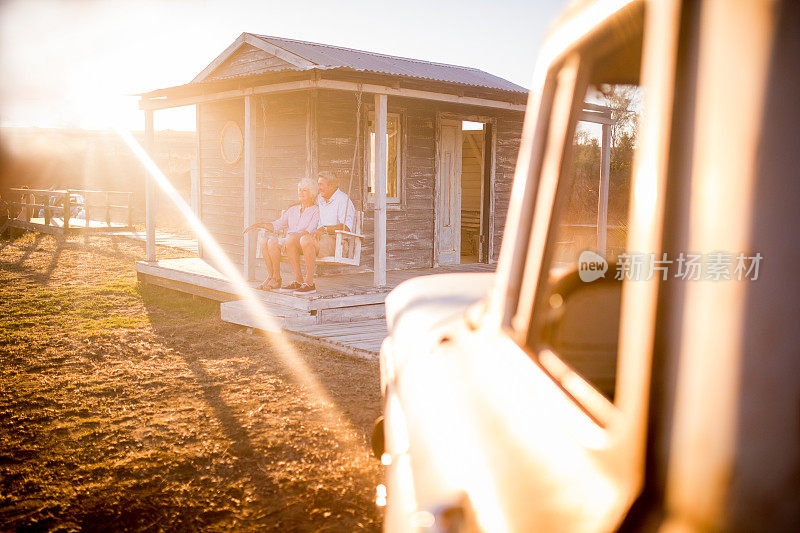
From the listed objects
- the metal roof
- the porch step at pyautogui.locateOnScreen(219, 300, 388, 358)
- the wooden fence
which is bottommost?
the porch step at pyautogui.locateOnScreen(219, 300, 388, 358)

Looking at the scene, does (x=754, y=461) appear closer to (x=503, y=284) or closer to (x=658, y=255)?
(x=658, y=255)

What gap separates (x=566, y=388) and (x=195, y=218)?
41.6 ft

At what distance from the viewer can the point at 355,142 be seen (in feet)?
34.1

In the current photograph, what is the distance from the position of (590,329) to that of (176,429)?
161 inches

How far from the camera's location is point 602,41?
0.99 metres

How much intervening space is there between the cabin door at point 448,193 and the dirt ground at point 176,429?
14.9 feet

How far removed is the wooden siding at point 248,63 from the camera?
37.0 feet

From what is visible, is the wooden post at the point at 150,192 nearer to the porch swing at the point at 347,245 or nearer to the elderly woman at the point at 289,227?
the porch swing at the point at 347,245

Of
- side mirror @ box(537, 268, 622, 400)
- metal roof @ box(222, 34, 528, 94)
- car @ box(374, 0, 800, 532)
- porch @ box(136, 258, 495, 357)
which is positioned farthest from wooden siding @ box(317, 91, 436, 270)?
car @ box(374, 0, 800, 532)

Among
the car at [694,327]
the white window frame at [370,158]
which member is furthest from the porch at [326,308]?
the car at [694,327]

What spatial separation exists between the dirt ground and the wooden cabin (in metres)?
2.36

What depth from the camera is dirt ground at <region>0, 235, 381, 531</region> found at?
3.52 m

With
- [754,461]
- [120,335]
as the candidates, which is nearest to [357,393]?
[120,335]

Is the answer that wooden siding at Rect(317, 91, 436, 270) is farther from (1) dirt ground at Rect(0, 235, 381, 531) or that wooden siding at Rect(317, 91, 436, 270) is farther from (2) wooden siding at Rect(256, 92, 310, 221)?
(1) dirt ground at Rect(0, 235, 381, 531)
